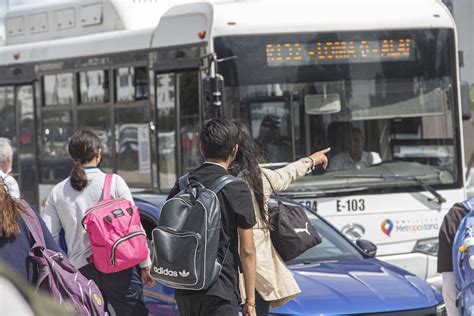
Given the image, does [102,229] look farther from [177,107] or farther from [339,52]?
[339,52]

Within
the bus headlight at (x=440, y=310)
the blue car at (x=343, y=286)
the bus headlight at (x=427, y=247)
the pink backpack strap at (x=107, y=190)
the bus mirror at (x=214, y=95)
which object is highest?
the pink backpack strap at (x=107, y=190)

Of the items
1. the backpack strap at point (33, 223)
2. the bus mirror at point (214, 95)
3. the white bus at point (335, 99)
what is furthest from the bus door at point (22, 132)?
the backpack strap at point (33, 223)

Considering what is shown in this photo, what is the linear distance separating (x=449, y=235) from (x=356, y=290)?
142 centimetres

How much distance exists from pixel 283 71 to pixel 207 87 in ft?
2.64

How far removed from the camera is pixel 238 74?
384 inches

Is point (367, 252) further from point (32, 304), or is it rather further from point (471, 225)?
point (32, 304)

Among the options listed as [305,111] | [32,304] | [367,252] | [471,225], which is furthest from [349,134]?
[32,304]

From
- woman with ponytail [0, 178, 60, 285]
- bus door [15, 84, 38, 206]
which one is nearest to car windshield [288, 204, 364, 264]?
woman with ponytail [0, 178, 60, 285]

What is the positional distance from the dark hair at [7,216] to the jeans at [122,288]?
192 cm

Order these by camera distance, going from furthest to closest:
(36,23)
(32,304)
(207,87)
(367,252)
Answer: (36,23)
(207,87)
(367,252)
(32,304)

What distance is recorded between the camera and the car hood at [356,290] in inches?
250

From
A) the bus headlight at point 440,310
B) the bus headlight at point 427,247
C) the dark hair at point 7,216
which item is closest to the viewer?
the dark hair at point 7,216

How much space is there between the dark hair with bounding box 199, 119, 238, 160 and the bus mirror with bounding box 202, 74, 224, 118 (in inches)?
173

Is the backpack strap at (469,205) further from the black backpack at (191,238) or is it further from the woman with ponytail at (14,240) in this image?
the woman with ponytail at (14,240)
